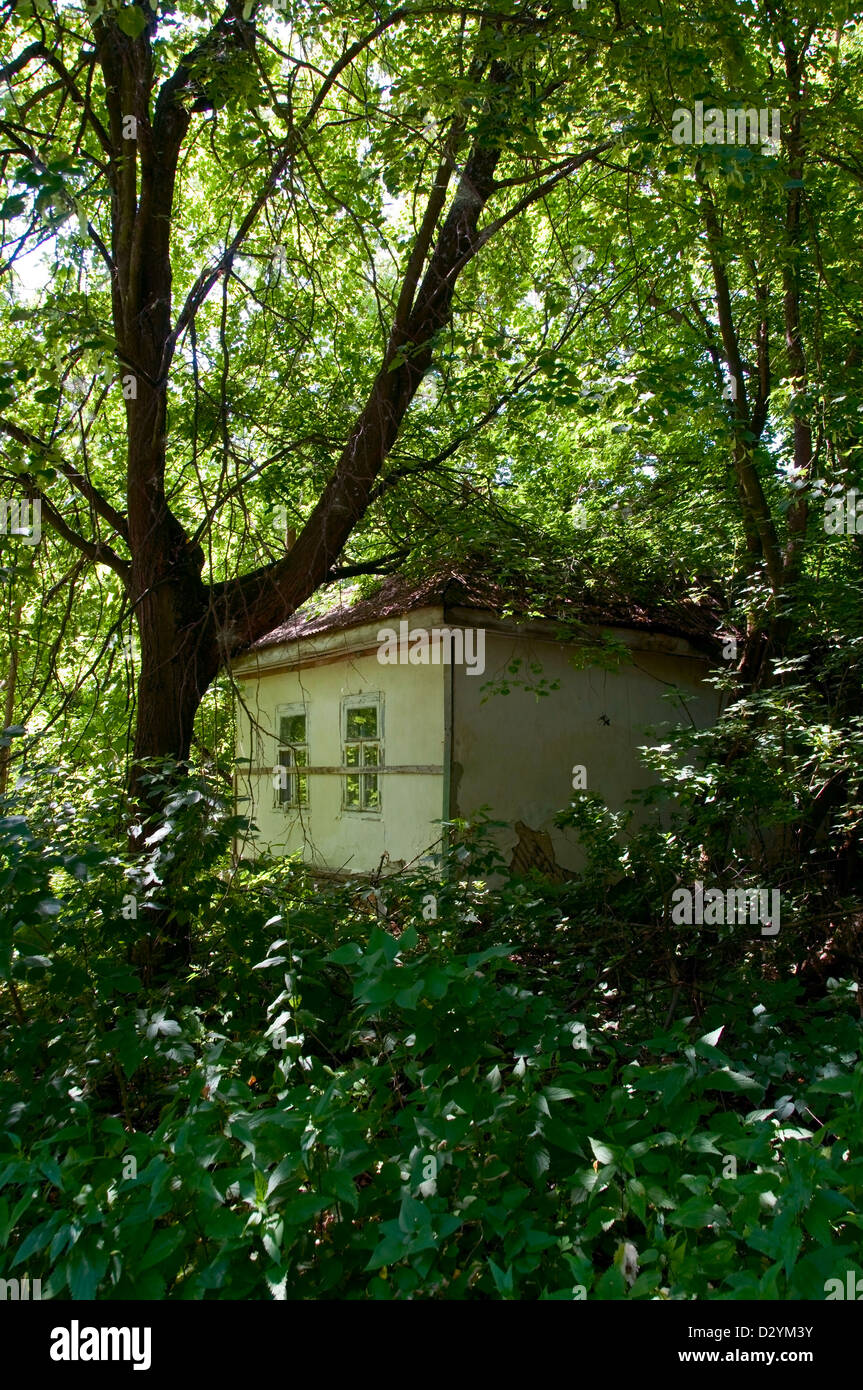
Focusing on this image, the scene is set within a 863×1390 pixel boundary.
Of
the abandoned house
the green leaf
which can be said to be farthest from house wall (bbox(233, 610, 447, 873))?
the green leaf

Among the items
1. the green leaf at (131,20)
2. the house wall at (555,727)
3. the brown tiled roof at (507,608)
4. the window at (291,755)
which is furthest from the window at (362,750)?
the green leaf at (131,20)

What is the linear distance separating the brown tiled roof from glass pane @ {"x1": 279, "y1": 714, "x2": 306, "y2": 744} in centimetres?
105

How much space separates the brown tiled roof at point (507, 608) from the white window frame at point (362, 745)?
32.5 inches

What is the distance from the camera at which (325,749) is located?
9875mm

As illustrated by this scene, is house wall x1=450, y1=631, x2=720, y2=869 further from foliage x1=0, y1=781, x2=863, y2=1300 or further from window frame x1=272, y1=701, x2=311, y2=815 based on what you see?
foliage x1=0, y1=781, x2=863, y2=1300

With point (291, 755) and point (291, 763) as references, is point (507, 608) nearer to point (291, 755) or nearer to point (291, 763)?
point (291, 755)

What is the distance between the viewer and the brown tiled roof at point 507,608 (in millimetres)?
7523

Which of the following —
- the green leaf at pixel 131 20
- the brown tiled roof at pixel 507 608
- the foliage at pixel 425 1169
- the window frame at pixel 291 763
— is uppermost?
the green leaf at pixel 131 20

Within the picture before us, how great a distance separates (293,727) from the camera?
35.7ft

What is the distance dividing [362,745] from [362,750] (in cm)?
5

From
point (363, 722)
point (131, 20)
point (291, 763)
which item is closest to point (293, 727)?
point (291, 763)

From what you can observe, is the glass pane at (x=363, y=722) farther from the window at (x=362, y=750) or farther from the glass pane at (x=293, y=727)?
the glass pane at (x=293, y=727)
